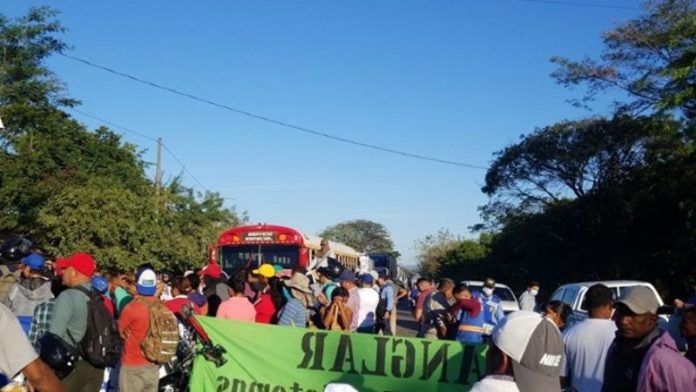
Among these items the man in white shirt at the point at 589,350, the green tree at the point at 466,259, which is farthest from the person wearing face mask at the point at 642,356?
the green tree at the point at 466,259

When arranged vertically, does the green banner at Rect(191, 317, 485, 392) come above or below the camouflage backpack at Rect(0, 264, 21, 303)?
below

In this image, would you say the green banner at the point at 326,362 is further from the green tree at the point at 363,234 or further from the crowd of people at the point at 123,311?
the green tree at the point at 363,234

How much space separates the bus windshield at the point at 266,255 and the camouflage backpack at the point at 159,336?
15183 mm

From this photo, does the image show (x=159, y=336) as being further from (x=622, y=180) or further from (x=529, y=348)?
(x=622, y=180)

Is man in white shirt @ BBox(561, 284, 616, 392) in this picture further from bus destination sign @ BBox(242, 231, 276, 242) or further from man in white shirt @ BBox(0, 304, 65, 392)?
bus destination sign @ BBox(242, 231, 276, 242)

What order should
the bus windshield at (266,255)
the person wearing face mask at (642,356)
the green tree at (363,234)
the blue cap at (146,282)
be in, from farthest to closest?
the green tree at (363,234) → the bus windshield at (266,255) → the blue cap at (146,282) → the person wearing face mask at (642,356)

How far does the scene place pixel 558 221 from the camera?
129 feet

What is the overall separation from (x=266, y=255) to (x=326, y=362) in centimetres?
1454

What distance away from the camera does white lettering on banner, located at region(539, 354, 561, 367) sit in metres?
3.53

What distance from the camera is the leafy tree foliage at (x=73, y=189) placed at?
27.5 metres

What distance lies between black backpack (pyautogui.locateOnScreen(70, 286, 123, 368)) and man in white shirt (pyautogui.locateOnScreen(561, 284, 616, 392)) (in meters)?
3.55

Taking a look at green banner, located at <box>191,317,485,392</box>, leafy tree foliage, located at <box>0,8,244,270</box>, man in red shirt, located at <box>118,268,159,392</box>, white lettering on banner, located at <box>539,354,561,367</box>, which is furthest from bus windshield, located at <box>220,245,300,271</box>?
white lettering on banner, located at <box>539,354,561,367</box>

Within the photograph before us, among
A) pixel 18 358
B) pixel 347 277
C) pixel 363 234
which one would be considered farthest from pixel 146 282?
pixel 363 234

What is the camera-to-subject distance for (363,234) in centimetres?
15100
